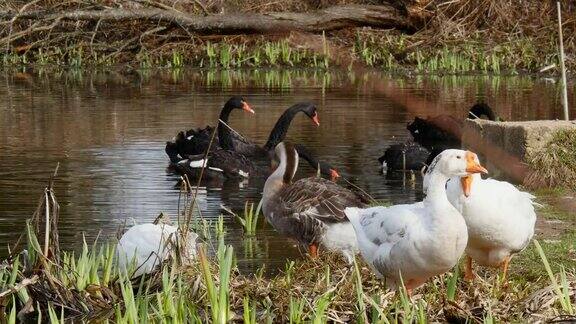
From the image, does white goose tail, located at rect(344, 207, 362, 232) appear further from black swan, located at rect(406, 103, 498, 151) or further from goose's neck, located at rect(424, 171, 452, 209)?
black swan, located at rect(406, 103, 498, 151)

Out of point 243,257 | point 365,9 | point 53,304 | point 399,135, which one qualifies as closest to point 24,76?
point 365,9

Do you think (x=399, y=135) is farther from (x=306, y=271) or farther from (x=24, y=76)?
(x=24, y=76)

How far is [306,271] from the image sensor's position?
831 cm

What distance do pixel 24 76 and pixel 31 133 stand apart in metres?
9.60

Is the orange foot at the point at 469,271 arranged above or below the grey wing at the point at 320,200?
below

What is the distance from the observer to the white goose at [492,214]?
740cm

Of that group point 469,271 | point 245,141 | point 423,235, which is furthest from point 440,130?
point 423,235

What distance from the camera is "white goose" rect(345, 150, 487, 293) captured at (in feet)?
21.8

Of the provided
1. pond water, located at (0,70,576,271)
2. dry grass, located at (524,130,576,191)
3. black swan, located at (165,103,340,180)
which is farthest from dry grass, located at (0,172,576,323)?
black swan, located at (165,103,340,180)

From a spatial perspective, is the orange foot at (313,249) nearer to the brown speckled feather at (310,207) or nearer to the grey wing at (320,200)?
the brown speckled feather at (310,207)

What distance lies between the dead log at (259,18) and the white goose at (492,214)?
20.3 m

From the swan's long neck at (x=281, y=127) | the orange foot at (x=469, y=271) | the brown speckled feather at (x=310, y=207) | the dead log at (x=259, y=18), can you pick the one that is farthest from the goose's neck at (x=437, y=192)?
the dead log at (x=259, y=18)

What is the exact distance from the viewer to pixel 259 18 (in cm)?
2819

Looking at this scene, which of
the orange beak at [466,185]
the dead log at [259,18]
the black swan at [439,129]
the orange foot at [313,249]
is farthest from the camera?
the dead log at [259,18]
